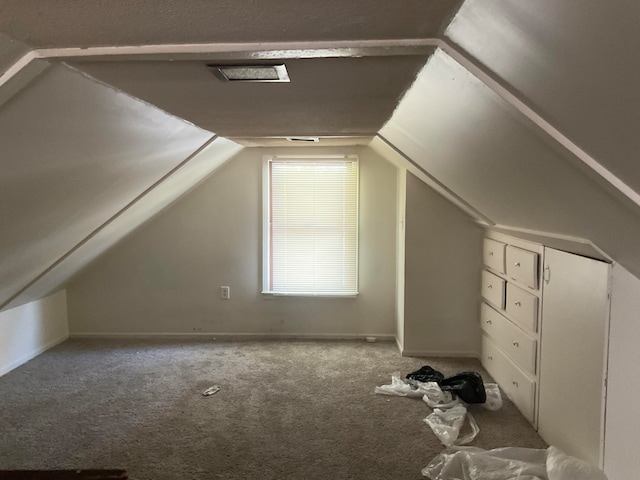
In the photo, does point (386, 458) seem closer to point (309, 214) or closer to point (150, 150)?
point (150, 150)

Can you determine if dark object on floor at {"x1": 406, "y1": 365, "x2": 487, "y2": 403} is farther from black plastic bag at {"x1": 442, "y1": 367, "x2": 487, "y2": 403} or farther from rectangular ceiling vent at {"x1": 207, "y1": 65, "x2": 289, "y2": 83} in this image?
rectangular ceiling vent at {"x1": 207, "y1": 65, "x2": 289, "y2": 83}

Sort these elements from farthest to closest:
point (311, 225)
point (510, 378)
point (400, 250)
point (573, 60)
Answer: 1. point (311, 225)
2. point (400, 250)
3. point (510, 378)
4. point (573, 60)

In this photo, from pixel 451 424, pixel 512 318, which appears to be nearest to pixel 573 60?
pixel 451 424

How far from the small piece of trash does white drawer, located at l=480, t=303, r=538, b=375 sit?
188 cm

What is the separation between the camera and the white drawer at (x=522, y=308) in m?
2.55

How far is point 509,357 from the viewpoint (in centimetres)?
294

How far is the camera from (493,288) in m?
3.26

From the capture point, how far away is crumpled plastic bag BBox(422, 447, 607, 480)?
6.24 ft

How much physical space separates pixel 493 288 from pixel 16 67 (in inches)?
117

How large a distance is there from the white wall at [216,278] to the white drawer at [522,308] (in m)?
1.32

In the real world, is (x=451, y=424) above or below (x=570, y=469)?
below

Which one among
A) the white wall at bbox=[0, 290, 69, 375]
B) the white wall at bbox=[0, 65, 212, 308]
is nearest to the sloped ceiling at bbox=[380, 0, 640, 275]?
the white wall at bbox=[0, 65, 212, 308]

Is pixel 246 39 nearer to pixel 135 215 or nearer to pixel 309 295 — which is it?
pixel 135 215

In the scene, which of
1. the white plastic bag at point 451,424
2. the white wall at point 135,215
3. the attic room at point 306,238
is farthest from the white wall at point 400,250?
the white wall at point 135,215
